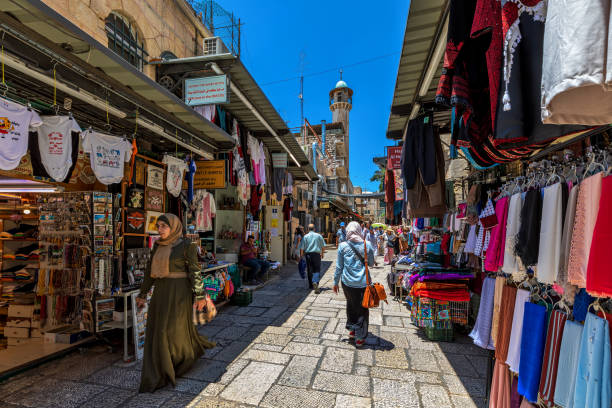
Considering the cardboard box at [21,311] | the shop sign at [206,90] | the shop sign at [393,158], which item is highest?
the shop sign at [206,90]

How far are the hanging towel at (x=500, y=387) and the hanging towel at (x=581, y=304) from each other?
2.89 feet

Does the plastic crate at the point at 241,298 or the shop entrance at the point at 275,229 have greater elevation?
the shop entrance at the point at 275,229

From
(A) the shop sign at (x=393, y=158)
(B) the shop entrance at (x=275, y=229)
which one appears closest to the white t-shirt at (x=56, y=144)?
(A) the shop sign at (x=393, y=158)

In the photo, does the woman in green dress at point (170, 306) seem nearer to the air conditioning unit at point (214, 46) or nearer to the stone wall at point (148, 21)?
the stone wall at point (148, 21)

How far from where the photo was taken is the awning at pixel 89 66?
7.74ft

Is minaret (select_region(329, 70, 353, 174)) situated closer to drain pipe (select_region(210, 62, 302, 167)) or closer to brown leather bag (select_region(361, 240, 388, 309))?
drain pipe (select_region(210, 62, 302, 167))

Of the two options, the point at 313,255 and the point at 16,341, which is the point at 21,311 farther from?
the point at 313,255

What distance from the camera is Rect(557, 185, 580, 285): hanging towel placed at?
1688 mm

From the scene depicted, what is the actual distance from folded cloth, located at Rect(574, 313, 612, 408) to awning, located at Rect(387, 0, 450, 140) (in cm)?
262

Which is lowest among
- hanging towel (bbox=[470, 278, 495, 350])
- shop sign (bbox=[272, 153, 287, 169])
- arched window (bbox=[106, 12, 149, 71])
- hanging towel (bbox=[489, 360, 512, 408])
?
hanging towel (bbox=[489, 360, 512, 408])

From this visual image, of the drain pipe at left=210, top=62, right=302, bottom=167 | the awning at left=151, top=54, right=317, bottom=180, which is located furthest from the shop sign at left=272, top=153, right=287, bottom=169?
the drain pipe at left=210, top=62, right=302, bottom=167

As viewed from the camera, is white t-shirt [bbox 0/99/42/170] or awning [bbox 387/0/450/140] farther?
awning [bbox 387/0/450/140]

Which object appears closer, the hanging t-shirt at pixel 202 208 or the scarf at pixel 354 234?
the scarf at pixel 354 234

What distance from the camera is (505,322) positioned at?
2.32 metres
